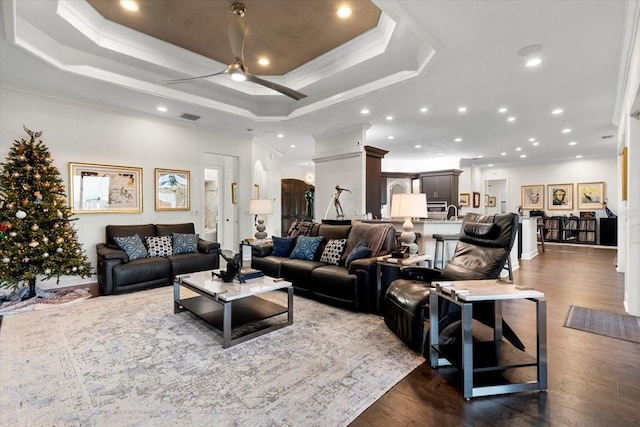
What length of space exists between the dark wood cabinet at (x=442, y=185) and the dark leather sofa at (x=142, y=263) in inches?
282

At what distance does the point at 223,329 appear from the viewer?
270cm

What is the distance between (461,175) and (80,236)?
10.7 meters

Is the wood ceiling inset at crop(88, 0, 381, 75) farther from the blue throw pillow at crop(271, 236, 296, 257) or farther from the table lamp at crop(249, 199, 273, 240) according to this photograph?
the blue throw pillow at crop(271, 236, 296, 257)

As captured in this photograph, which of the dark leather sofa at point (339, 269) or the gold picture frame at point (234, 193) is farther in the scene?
the gold picture frame at point (234, 193)

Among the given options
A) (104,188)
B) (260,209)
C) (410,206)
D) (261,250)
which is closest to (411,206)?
(410,206)

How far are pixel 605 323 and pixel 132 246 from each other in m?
6.09

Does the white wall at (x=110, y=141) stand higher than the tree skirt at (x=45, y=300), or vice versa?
the white wall at (x=110, y=141)

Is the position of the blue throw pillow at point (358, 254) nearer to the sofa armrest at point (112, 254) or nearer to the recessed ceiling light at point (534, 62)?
the recessed ceiling light at point (534, 62)

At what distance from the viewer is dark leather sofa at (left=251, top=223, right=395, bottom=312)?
3.53m

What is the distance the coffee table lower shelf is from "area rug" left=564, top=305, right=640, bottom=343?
3022 millimetres

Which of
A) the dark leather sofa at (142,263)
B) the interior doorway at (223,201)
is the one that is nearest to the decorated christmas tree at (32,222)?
the dark leather sofa at (142,263)

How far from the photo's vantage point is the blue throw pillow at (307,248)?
14.7 ft

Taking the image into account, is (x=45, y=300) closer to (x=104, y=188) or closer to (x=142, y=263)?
(x=142, y=263)

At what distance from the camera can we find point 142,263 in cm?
449
